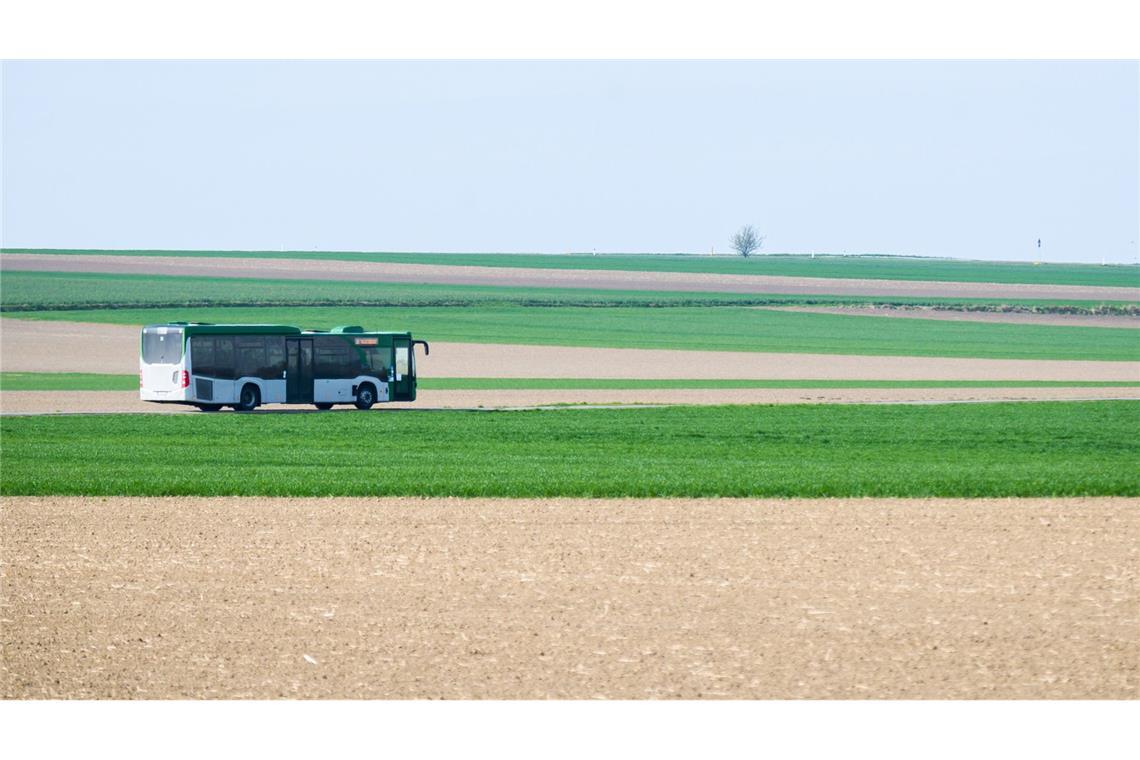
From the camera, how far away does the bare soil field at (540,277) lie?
12850 centimetres

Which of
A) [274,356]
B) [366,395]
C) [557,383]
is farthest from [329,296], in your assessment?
[274,356]

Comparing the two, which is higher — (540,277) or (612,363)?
(540,277)

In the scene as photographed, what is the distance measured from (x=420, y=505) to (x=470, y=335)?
6558 centimetres

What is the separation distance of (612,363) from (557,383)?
36.6 feet

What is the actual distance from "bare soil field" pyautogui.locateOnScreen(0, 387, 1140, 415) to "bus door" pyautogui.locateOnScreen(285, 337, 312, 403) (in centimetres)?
85

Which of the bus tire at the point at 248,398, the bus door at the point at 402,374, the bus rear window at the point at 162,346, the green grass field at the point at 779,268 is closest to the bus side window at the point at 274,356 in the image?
the bus tire at the point at 248,398

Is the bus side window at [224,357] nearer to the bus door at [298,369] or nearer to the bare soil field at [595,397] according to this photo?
the bare soil field at [595,397]

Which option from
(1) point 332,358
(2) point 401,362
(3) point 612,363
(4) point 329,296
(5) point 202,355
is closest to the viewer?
(5) point 202,355

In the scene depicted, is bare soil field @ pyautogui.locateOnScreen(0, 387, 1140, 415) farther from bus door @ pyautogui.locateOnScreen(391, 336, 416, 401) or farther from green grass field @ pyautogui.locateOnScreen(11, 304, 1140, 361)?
green grass field @ pyautogui.locateOnScreen(11, 304, 1140, 361)

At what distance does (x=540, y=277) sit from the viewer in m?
139

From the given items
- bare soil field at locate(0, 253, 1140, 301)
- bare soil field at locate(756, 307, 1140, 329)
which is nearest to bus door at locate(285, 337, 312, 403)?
bare soil field at locate(756, 307, 1140, 329)

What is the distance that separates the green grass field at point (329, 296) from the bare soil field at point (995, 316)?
2033 mm

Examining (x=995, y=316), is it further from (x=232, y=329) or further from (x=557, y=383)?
(x=232, y=329)

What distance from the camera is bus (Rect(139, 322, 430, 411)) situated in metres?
49.8
